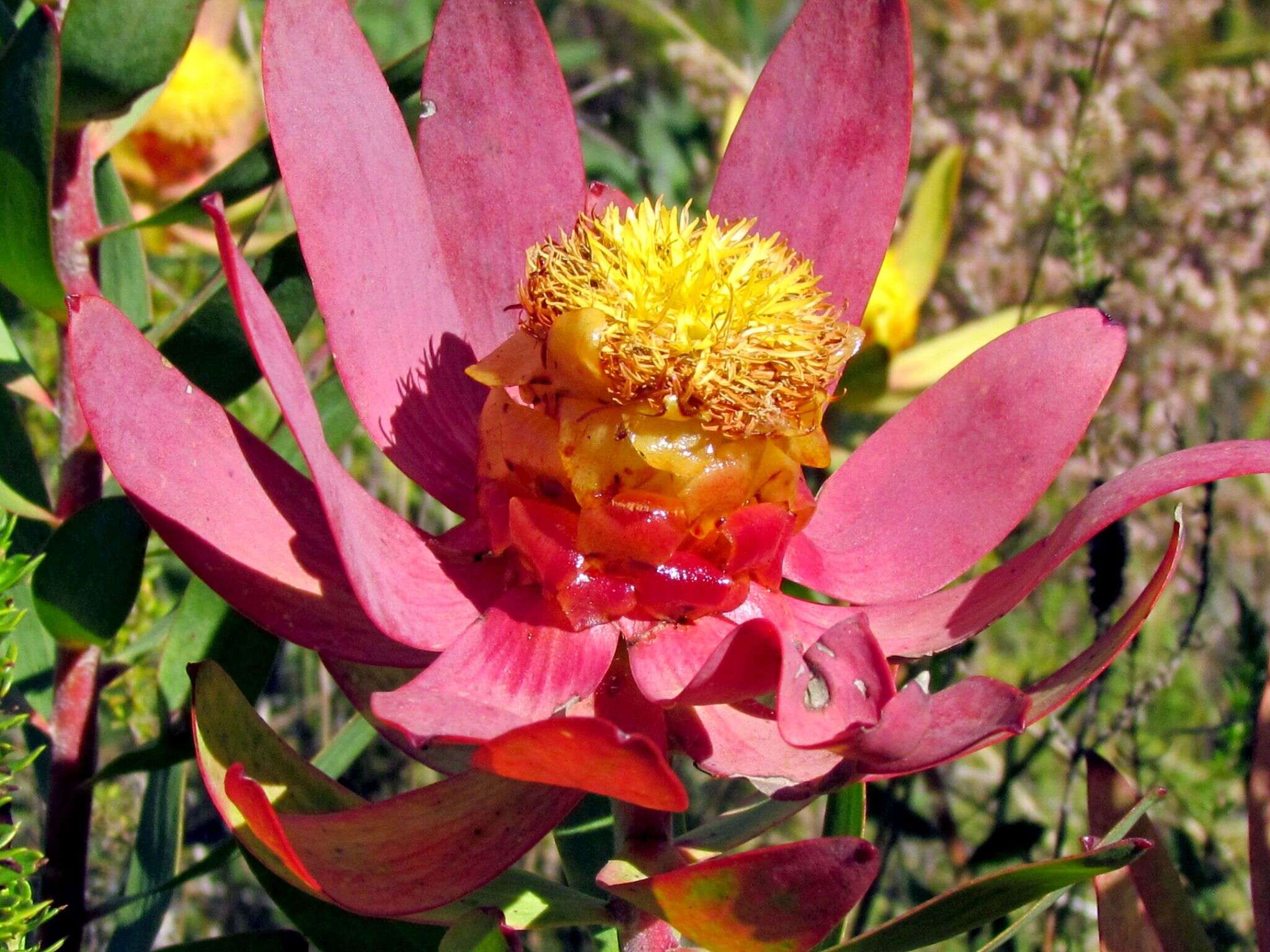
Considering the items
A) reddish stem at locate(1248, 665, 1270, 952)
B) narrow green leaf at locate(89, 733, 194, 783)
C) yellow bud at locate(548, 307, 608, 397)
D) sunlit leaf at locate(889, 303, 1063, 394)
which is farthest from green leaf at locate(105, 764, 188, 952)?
sunlit leaf at locate(889, 303, 1063, 394)

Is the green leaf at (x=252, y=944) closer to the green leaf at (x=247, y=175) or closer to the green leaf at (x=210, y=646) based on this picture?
the green leaf at (x=210, y=646)

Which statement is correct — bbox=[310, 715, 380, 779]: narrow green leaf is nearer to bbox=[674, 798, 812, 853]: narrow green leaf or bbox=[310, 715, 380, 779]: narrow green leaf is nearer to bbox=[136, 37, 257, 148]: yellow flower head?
bbox=[674, 798, 812, 853]: narrow green leaf

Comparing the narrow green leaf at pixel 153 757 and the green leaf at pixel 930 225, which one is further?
the green leaf at pixel 930 225

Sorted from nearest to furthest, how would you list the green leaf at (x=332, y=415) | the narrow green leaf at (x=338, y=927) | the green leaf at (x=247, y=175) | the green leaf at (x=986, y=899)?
the green leaf at (x=986, y=899)
the narrow green leaf at (x=338, y=927)
the green leaf at (x=247, y=175)
the green leaf at (x=332, y=415)

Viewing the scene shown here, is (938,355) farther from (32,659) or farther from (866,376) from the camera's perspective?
(32,659)

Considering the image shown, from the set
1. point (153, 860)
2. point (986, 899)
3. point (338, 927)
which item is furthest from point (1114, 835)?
point (153, 860)

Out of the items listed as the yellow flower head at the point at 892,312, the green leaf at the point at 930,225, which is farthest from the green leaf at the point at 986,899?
the green leaf at the point at 930,225
